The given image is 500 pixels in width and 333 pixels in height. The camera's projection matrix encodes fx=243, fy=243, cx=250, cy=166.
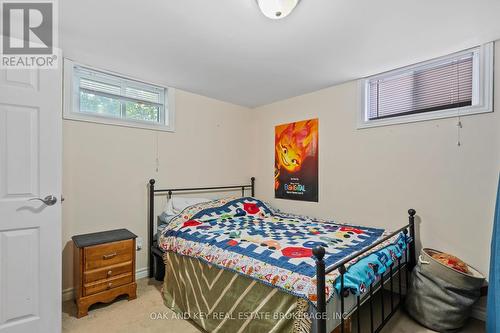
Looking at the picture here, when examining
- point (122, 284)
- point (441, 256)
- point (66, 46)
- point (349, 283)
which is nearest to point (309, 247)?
point (349, 283)

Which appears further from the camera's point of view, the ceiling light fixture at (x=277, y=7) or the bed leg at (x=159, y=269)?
the bed leg at (x=159, y=269)

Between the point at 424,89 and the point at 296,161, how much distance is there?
1610 mm

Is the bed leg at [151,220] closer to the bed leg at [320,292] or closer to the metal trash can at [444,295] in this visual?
the bed leg at [320,292]

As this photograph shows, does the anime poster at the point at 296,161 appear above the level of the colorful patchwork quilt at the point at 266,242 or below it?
above

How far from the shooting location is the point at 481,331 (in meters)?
1.91

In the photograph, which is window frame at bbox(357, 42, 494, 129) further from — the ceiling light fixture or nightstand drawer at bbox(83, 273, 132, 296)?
nightstand drawer at bbox(83, 273, 132, 296)

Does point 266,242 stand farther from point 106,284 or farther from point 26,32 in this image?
point 26,32

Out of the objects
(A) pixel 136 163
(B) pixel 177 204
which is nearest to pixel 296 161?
(B) pixel 177 204

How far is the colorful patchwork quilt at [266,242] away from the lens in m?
1.50

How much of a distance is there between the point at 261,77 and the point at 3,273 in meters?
2.73

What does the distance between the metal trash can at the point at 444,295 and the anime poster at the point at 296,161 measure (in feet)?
4.65

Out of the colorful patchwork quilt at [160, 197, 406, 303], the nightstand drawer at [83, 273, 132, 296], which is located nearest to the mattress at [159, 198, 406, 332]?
the colorful patchwork quilt at [160, 197, 406, 303]

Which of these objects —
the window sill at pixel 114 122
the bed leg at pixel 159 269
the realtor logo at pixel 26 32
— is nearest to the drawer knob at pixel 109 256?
the bed leg at pixel 159 269

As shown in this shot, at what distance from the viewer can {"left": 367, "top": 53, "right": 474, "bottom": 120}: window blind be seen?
7.20ft
